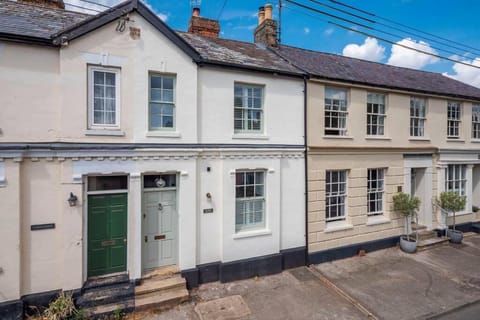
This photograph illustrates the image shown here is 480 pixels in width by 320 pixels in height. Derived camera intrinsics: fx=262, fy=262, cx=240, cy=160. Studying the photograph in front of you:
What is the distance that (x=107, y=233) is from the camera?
7.20 metres

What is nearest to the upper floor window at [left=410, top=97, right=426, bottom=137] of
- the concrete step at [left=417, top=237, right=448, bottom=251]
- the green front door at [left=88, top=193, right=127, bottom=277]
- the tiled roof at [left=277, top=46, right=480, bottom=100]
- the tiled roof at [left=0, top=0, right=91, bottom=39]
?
the tiled roof at [left=277, top=46, right=480, bottom=100]

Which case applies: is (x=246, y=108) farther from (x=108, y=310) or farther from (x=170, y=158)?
(x=108, y=310)

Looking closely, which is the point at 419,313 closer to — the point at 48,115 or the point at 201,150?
the point at 201,150

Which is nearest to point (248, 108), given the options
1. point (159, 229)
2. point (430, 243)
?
point (159, 229)

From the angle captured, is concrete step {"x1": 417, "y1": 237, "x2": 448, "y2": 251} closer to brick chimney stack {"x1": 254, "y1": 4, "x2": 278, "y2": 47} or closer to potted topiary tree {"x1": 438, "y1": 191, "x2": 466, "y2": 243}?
potted topiary tree {"x1": 438, "y1": 191, "x2": 466, "y2": 243}

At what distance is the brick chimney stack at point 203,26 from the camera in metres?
A: 11.3

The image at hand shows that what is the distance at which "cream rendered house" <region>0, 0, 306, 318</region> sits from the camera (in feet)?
20.8

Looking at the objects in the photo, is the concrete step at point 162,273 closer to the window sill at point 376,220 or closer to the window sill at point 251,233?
the window sill at point 251,233

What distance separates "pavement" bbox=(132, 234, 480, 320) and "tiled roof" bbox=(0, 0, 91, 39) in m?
7.50

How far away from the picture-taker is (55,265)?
6.54 meters

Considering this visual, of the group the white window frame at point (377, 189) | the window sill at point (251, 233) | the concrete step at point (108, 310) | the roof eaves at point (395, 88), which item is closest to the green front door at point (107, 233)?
the concrete step at point (108, 310)

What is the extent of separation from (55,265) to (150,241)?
2.30 meters

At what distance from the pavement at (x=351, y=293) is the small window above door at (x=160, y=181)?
3219 mm

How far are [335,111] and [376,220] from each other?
487cm
